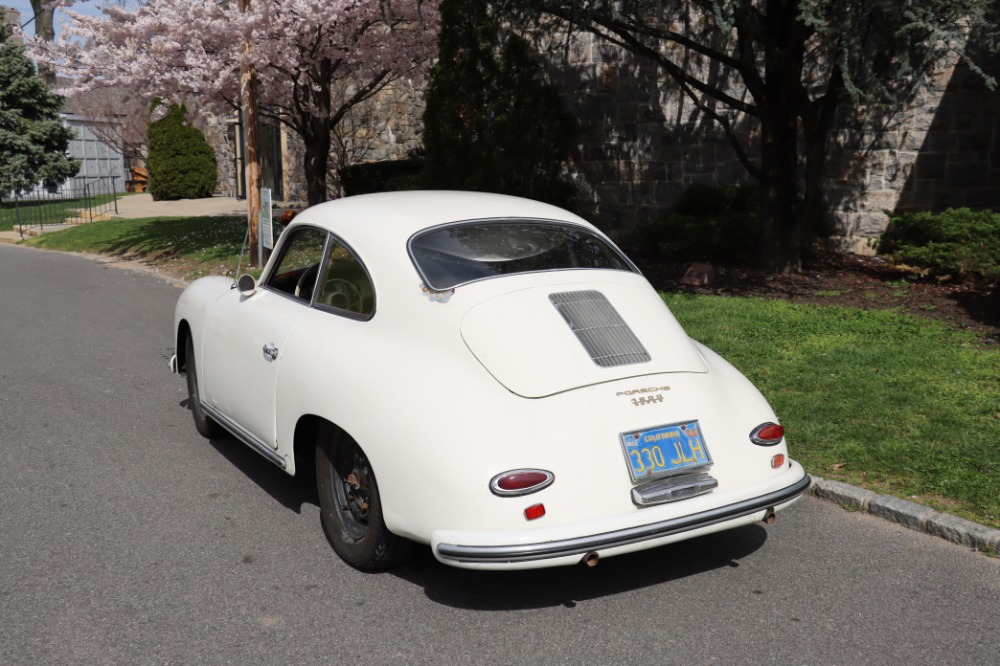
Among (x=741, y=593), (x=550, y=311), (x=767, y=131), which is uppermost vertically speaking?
(x=767, y=131)

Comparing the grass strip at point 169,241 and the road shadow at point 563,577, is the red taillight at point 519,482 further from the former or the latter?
the grass strip at point 169,241

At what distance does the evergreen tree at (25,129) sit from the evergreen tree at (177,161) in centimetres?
377

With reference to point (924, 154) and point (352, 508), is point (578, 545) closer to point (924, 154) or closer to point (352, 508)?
point (352, 508)

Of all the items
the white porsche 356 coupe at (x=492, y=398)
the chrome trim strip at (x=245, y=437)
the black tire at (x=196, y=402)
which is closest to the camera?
the white porsche 356 coupe at (x=492, y=398)

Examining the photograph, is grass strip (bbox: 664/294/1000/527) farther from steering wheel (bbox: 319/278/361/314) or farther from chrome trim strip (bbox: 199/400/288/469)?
chrome trim strip (bbox: 199/400/288/469)

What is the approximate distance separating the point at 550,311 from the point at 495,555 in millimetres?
1244

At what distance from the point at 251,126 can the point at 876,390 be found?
33.6 feet

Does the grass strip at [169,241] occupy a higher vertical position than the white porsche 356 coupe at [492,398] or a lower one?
lower

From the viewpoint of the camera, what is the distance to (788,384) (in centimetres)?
729

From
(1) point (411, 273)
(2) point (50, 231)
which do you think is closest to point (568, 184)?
(1) point (411, 273)

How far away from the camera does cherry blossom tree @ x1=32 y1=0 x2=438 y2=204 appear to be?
14875 mm

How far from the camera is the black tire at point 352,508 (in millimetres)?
4363

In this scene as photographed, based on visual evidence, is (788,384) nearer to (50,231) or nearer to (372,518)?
(372,518)

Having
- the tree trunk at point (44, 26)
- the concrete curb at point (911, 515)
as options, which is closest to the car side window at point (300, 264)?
the concrete curb at point (911, 515)
